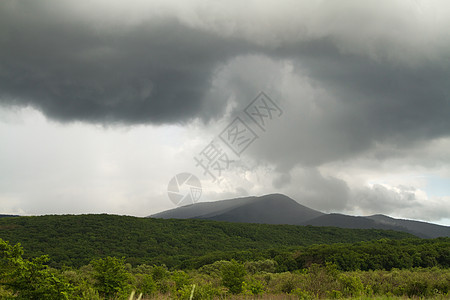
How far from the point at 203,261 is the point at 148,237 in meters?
66.7

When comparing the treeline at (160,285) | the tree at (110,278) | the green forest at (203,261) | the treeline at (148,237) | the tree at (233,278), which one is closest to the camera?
the treeline at (160,285)

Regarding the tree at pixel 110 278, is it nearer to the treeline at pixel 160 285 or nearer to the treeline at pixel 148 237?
the treeline at pixel 160 285

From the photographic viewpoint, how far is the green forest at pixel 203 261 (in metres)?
17.8

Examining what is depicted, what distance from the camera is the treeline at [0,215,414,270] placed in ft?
406

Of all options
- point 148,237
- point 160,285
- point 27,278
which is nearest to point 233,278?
point 160,285

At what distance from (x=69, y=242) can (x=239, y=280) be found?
13456 cm

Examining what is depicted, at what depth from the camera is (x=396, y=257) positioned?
60.9 meters

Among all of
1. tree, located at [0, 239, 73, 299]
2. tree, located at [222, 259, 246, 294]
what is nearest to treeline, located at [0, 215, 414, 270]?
tree, located at [222, 259, 246, 294]

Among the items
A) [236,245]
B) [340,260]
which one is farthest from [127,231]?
[340,260]

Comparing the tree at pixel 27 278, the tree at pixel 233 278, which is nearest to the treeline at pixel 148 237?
the tree at pixel 233 278

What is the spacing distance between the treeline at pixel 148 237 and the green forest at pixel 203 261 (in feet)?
1.46

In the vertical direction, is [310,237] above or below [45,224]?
below

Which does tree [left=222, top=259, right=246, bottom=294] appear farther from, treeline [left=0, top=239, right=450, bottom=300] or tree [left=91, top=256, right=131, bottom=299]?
tree [left=91, top=256, right=131, bottom=299]

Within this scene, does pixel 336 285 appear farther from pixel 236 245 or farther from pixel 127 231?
pixel 127 231
